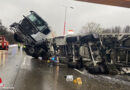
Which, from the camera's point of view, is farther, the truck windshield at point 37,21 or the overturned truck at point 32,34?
the truck windshield at point 37,21

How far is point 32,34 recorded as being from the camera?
908 centimetres

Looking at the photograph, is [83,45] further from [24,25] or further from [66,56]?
[24,25]

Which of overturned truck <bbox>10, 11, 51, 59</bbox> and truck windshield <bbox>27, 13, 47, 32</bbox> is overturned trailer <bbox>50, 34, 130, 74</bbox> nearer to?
overturned truck <bbox>10, 11, 51, 59</bbox>

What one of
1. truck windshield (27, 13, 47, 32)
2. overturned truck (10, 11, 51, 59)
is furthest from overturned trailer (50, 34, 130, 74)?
truck windshield (27, 13, 47, 32)

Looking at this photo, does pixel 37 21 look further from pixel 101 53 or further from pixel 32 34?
pixel 101 53

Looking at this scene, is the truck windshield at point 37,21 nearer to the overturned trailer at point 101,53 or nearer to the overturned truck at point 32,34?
the overturned truck at point 32,34

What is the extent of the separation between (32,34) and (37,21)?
1.26m

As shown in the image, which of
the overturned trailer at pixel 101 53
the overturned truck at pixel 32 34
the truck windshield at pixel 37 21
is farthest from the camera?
the truck windshield at pixel 37 21

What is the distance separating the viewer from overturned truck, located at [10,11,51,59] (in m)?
8.83

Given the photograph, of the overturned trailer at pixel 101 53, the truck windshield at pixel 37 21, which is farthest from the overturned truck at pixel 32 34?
the overturned trailer at pixel 101 53

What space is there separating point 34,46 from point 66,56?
2880 millimetres

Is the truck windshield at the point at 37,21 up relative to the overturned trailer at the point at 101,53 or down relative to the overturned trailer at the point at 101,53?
up

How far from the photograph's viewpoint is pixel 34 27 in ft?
30.0

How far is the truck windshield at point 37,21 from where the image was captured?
9250mm
